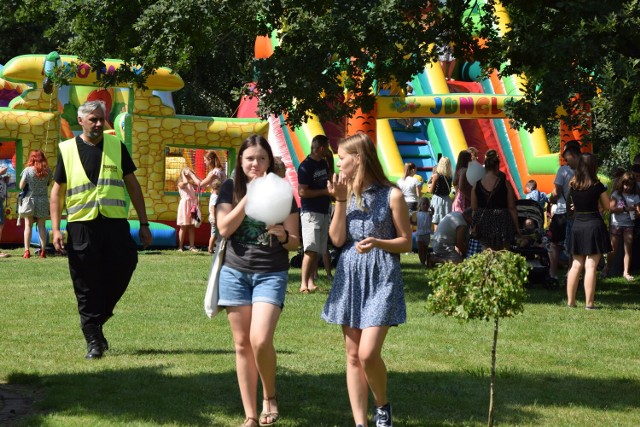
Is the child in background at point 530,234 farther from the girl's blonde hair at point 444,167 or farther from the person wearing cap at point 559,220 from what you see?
the girl's blonde hair at point 444,167

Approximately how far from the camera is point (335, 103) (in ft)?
48.8

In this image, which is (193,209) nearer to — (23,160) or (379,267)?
(23,160)

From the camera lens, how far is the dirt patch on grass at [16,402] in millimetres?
6260

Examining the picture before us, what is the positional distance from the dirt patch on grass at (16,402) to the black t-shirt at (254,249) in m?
1.55

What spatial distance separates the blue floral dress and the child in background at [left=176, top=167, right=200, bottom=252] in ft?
48.0

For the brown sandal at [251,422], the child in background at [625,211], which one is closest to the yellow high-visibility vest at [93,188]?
the brown sandal at [251,422]

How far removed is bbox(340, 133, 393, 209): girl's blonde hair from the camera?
5.86 meters

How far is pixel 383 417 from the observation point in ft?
19.2

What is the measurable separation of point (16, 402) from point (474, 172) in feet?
30.2

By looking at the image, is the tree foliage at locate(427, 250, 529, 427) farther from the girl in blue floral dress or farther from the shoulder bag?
the shoulder bag

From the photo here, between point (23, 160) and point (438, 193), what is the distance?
25.2 ft

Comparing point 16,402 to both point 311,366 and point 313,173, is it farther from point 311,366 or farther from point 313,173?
point 313,173

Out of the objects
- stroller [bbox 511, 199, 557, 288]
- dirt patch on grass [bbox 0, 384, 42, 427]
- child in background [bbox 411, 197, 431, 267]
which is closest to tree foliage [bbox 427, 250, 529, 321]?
dirt patch on grass [bbox 0, 384, 42, 427]

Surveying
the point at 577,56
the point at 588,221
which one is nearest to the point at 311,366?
the point at 588,221
